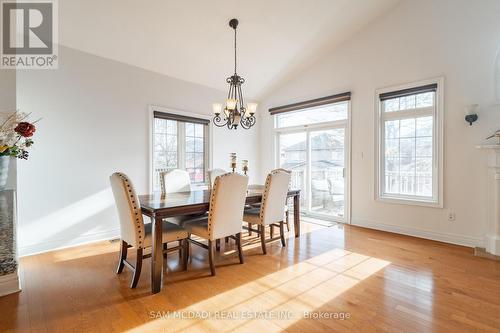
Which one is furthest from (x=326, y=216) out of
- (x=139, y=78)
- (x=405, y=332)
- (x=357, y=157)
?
(x=139, y=78)

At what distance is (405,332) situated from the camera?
67.9 inches

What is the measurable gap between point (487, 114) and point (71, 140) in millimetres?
5392

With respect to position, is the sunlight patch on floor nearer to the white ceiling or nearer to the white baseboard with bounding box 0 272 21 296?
the white baseboard with bounding box 0 272 21 296

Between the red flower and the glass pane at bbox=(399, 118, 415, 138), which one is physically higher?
the glass pane at bbox=(399, 118, 415, 138)

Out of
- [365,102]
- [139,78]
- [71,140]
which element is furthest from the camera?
[365,102]

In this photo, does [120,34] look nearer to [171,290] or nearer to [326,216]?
[171,290]

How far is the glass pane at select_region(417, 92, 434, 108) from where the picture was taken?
12.2 feet

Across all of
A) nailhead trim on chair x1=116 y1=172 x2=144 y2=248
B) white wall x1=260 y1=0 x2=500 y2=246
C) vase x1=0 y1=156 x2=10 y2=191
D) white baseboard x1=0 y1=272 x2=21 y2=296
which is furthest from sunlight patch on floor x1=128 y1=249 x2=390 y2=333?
vase x1=0 y1=156 x2=10 y2=191

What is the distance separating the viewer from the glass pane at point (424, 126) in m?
3.77

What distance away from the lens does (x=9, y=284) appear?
7.29 ft

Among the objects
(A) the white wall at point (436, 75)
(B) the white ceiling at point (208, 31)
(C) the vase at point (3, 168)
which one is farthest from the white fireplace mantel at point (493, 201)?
(C) the vase at point (3, 168)

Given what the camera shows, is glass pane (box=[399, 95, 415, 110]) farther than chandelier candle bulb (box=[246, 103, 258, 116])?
Yes

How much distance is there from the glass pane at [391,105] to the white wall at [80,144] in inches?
145
